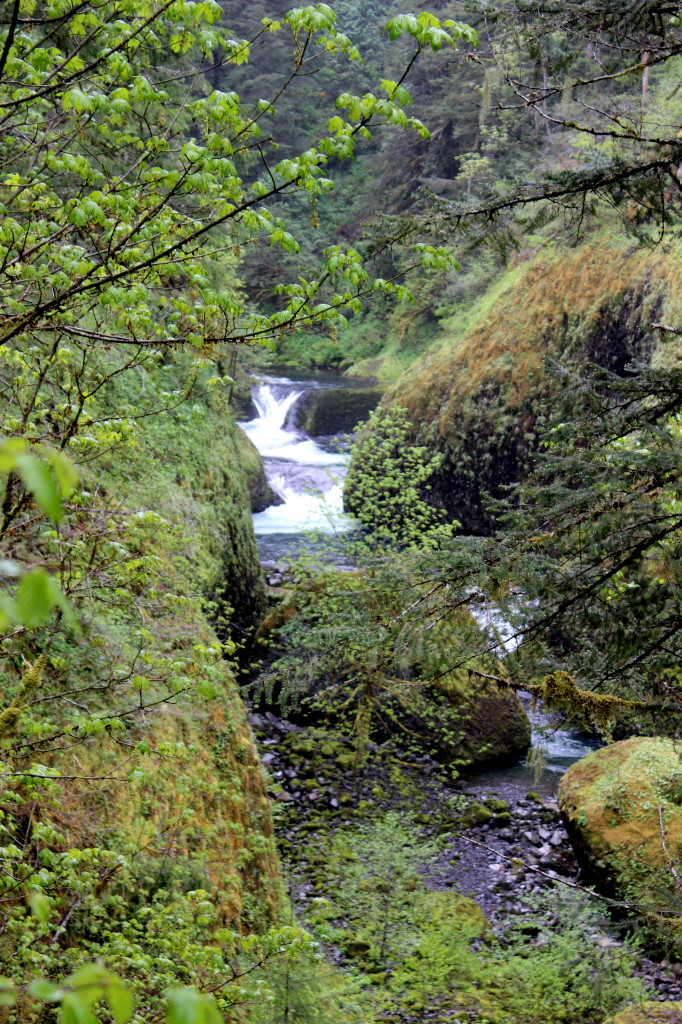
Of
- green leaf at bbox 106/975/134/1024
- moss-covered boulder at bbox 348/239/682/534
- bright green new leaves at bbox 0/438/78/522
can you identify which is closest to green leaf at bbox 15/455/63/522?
bright green new leaves at bbox 0/438/78/522

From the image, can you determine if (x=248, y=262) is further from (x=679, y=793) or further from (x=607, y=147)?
(x=679, y=793)

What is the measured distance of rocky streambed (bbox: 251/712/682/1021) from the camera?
7246 mm

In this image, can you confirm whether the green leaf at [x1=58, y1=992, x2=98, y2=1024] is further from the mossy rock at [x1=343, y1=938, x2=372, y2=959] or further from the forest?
the mossy rock at [x1=343, y1=938, x2=372, y2=959]

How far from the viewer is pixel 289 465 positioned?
20781 millimetres

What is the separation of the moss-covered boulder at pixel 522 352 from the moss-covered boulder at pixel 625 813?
7003 mm

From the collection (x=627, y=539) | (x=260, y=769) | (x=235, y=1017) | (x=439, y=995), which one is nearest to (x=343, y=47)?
(x=627, y=539)

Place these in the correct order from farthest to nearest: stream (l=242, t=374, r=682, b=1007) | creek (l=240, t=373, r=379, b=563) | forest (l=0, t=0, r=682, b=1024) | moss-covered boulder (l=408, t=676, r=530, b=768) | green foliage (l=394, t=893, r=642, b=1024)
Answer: creek (l=240, t=373, r=379, b=563)
moss-covered boulder (l=408, t=676, r=530, b=768)
stream (l=242, t=374, r=682, b=1007)
green foliage (l=394, t=893, r=642, b=1024)
forest (l=0, t=0, r=682, b=1024)

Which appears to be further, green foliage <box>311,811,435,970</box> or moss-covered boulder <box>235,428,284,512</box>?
moss-covered boulder <box>235,428,284,512</box>

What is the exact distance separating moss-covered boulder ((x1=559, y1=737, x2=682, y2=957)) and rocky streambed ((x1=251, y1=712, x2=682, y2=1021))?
40cm

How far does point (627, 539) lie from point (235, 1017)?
10.3 feet

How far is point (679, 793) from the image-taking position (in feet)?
13.3

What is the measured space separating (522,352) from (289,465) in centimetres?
777

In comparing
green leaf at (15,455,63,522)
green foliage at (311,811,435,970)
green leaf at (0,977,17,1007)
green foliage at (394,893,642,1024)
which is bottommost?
green foliage at (394,893,642,1024)

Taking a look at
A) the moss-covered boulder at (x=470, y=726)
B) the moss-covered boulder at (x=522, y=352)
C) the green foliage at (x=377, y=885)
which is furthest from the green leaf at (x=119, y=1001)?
the moss-covered boulder at (x=522, y=352)
